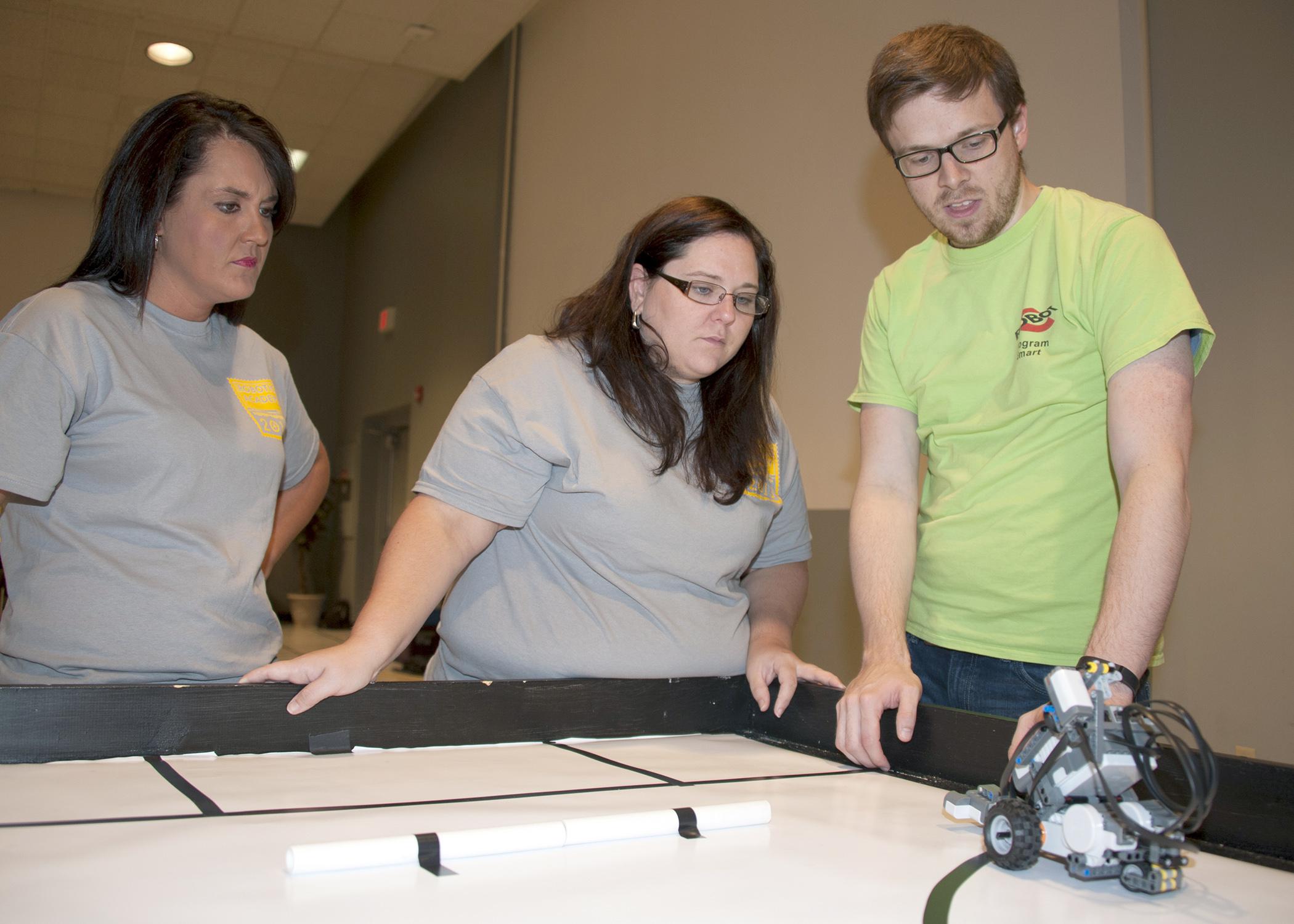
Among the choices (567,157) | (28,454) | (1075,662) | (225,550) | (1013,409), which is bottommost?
(1075,662)

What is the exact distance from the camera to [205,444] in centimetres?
154

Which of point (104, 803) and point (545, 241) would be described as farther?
point (545, 241)

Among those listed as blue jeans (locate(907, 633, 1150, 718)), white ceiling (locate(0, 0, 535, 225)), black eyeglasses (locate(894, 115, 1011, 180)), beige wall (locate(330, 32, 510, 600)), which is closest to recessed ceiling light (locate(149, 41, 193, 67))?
white ceiling (locate(0, 0, 535, 225))

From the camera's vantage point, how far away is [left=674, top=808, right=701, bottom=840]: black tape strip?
91cm

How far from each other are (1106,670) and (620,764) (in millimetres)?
597

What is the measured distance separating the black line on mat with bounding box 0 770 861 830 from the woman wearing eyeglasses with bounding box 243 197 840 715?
0.32 m

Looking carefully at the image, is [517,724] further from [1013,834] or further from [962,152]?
[962,152]

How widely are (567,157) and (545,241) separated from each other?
1.60 feet

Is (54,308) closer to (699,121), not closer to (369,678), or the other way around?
(369,678)

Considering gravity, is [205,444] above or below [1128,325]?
below

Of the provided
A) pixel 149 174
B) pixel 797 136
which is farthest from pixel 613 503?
pixel 797 136

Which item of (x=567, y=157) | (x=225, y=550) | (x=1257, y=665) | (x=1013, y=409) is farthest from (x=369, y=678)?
(x=567, y=157)

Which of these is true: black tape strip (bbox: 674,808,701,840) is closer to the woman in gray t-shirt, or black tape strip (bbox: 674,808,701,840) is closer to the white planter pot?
the woman in gray t-shirt

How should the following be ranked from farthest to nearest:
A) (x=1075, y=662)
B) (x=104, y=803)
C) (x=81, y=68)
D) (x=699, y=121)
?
1. (x=81, y=68)
2. (x=699, y=121)
3. (x=1075, y=662)
4. (x=104, y=803)
